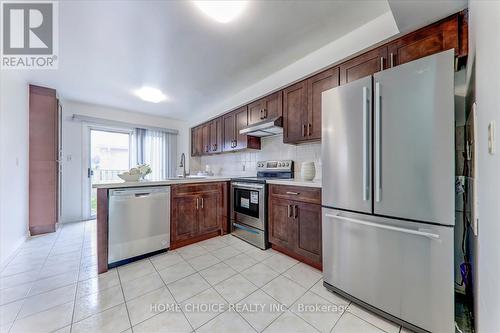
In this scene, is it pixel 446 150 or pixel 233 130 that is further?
pixel 233 130

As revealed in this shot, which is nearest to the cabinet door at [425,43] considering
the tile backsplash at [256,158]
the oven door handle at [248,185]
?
the tile backsplash at [256,158]

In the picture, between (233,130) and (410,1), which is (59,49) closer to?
(233,130)

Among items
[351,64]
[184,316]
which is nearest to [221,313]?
[184,316]

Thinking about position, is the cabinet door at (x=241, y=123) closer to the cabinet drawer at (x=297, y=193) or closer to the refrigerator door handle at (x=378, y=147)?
the cabinet drawer at (x=297, y=193)

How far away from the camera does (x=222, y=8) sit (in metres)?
1.59

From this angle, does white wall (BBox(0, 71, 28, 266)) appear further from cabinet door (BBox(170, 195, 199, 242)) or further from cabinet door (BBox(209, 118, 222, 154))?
cabinet door (BBox(209, 118, 222, 154))

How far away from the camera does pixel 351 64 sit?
1952 mm

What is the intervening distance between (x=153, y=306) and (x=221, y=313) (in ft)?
1.77

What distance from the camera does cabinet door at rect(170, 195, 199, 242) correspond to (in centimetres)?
250

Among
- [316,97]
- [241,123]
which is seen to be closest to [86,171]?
[241,123]

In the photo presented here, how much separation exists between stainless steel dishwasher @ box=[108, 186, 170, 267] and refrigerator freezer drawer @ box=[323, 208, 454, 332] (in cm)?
192

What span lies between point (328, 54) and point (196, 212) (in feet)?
8.53

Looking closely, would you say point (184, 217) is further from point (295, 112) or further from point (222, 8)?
point (222, 8)

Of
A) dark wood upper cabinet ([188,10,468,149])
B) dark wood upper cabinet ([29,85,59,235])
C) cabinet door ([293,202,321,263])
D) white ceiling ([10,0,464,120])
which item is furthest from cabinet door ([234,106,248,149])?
dark wood upper cabinet ([29,85,59,235])
